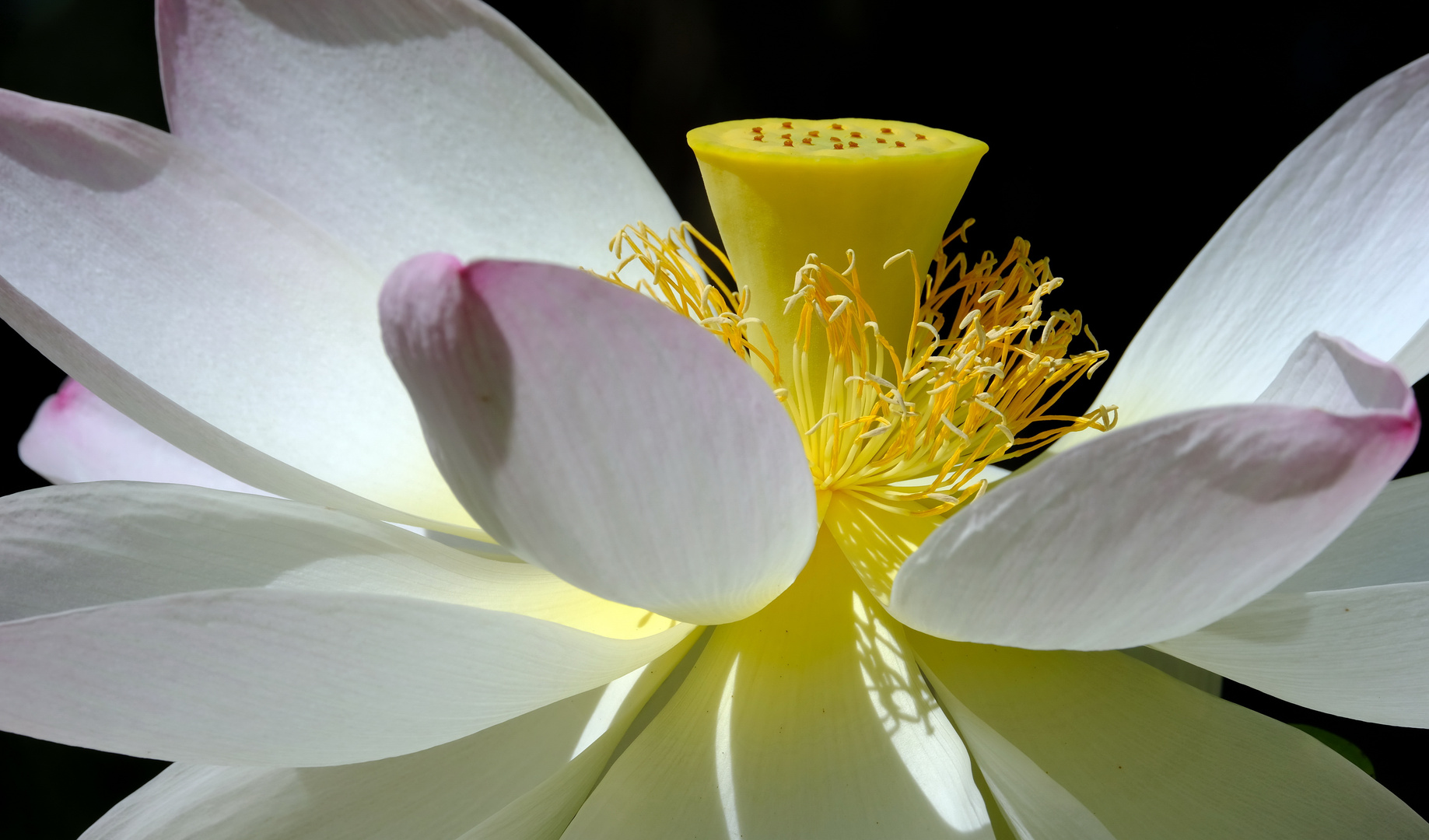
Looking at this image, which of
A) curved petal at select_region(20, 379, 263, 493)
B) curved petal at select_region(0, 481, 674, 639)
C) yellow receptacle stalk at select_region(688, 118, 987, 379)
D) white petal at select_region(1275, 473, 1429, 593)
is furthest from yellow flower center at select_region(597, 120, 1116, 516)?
curved petal at select_region(20, 379, 263, 493)

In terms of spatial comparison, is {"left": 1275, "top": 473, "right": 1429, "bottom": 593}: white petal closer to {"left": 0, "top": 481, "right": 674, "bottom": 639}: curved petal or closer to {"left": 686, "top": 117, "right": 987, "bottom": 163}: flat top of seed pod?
{"left": 686, "top": 117, "right": 987, "bottom": 163}: flat top of seed pod

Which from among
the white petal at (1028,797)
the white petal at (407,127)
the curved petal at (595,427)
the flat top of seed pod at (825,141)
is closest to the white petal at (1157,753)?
the white petal at (1028,797)

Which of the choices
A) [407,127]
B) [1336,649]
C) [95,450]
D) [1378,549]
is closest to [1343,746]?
[1378,549]

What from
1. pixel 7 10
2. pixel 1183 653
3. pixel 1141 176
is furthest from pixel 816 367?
pixel 7 10

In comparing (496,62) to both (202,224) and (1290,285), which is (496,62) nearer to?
(202,224)

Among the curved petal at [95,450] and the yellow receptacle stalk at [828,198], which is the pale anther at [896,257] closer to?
the yellow receptacle stalk at [828,198]

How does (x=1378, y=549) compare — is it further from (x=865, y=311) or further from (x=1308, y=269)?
(x=865, y=311)
